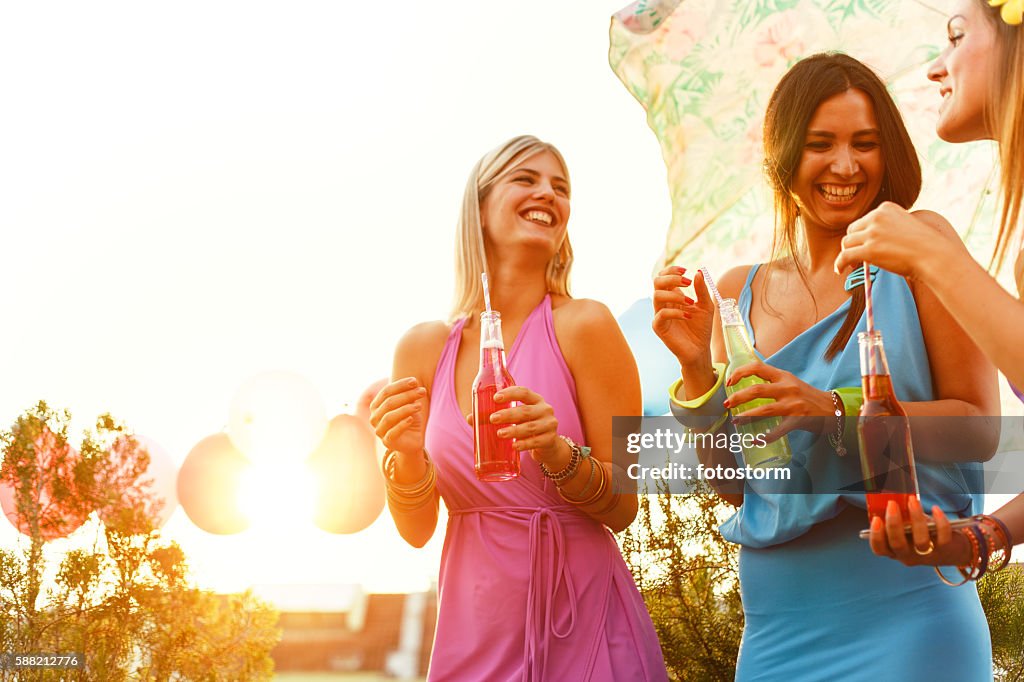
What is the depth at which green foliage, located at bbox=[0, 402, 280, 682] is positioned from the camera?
448 centimetres

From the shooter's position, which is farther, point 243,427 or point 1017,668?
point 243,427

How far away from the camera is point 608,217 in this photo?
4.55m

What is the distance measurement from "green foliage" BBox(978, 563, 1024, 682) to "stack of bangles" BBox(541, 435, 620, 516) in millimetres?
2342

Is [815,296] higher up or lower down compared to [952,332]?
higher up

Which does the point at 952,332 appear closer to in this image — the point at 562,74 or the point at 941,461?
the point at 941,461

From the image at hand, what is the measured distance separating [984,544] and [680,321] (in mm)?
662

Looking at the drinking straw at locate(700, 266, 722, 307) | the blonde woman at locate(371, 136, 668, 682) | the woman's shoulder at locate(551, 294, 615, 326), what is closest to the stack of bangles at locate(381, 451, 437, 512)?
the blonde woman at locate(371, 136, 668, 682)

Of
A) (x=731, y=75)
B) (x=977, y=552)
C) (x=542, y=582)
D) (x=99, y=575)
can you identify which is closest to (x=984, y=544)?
(x=977, y=552)

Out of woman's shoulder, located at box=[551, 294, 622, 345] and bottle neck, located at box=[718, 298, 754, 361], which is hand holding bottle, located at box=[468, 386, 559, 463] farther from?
woman's shoulder, located at box=[551, 294, 622, 345]

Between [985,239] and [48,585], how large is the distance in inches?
173

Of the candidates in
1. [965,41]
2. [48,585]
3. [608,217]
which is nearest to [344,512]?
[48,585]

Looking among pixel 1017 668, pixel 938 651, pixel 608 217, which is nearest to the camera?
pixel 938 651

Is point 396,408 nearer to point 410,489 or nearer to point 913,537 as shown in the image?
point 410,489

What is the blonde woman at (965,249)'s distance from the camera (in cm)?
125
